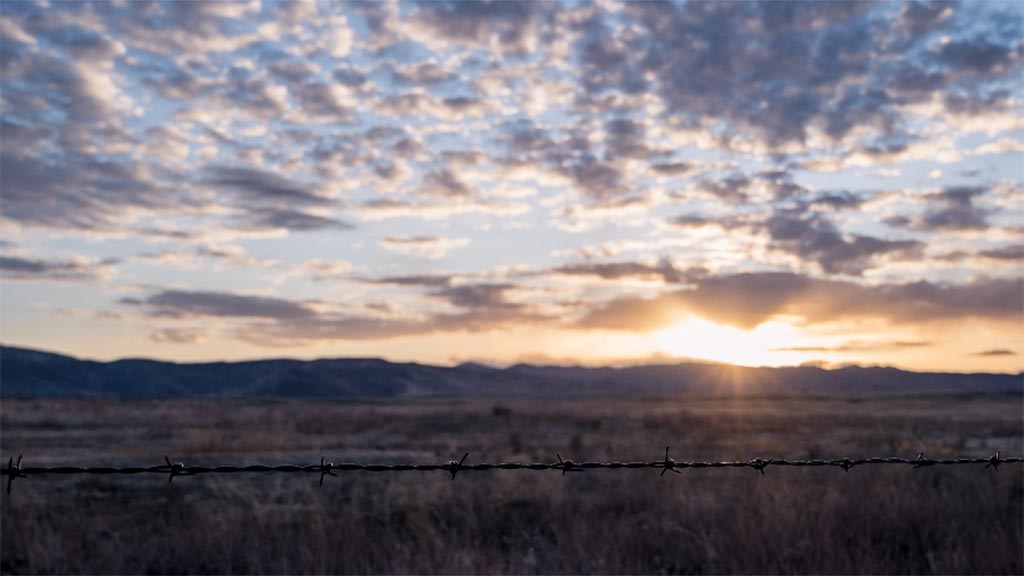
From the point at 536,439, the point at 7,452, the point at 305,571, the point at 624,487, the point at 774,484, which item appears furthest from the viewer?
the point at 536,439

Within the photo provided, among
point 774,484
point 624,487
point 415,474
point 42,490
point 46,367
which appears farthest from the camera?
point 46,367

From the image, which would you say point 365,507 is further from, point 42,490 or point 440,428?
point 440,428

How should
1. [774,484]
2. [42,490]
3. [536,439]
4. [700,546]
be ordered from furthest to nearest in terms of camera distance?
[536,439], [42,490], [774,484], [700,546]

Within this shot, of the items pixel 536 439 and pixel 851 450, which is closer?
pixel 851 450

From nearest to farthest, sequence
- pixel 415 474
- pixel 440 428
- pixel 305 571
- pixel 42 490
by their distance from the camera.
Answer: pixel 305 571 < pixel 42 490 < pixel 415 474 < pixel 440 428

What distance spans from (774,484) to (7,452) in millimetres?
20831

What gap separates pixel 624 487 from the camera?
43.1 feet

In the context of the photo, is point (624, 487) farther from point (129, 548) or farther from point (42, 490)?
point (42, 490)

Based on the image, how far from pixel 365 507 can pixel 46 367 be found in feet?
677

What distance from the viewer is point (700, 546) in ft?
31.2

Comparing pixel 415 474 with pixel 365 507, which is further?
pixel 415 474

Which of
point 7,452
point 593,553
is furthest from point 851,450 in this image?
point 7,452

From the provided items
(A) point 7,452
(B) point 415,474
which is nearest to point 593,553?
(B) point 415,474

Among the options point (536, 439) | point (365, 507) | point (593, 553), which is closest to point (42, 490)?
point (365, 507)
